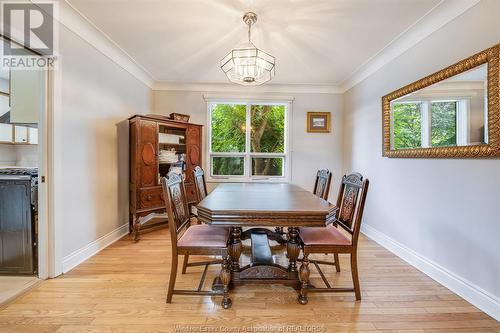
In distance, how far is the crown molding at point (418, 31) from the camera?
1985mm

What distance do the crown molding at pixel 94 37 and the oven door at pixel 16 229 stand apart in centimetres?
148

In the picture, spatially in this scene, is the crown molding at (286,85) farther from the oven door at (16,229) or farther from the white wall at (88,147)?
the oven door at (16,229)

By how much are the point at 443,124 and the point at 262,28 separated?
1.92m

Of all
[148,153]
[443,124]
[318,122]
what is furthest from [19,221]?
[318,122]

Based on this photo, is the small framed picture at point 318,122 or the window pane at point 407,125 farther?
the small framed picture at point 318,122

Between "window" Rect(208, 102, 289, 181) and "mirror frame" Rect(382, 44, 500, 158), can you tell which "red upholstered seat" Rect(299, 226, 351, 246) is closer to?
"mirror frame" Rect(382, 44, 500, 158)

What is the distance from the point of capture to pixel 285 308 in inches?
67.9

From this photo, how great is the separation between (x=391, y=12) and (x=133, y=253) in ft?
11.7

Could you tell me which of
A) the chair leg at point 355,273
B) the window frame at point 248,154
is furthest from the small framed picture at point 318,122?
the chair leg at point 355,273

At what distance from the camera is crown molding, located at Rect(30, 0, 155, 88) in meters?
2.16

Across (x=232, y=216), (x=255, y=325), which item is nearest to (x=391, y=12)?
(x=232, y=216)

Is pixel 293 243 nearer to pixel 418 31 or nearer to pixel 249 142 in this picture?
pixel 418 31

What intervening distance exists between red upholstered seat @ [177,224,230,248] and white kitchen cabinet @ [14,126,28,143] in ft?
12.8

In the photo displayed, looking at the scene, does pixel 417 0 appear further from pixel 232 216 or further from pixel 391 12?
pixel 232 216
